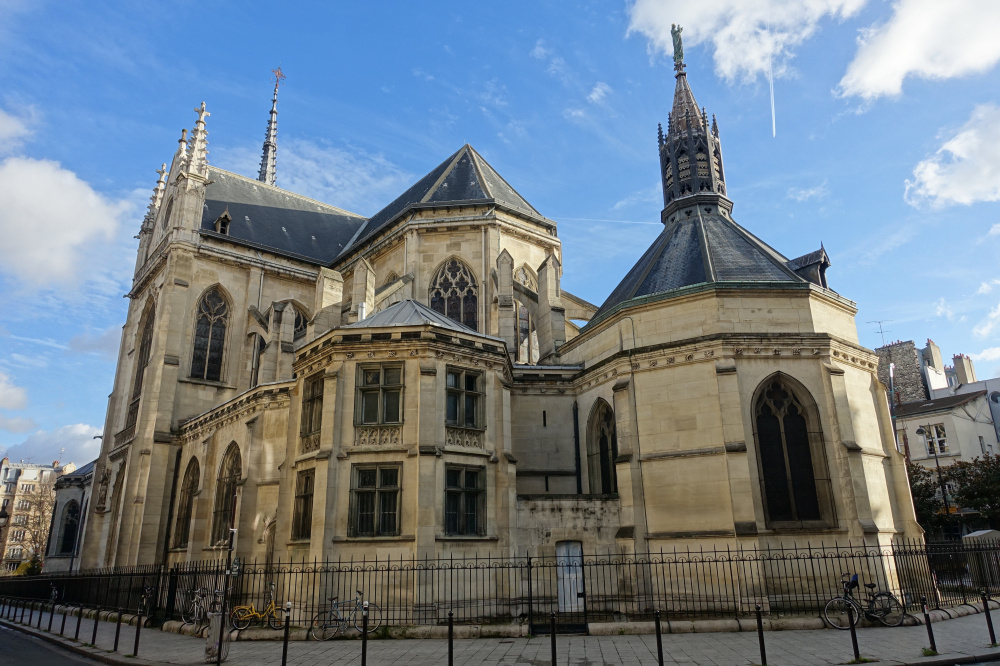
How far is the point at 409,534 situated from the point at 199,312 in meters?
20.7

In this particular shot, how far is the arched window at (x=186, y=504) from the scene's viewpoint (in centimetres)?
2586

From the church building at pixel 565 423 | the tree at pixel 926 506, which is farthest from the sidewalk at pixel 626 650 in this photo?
the tree at pixel 926 506

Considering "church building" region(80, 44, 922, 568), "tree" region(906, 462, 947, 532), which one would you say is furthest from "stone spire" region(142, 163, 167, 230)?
"tree" region(906, 462, 947, 532)

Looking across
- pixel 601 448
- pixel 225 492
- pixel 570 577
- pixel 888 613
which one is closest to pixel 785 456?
pixel 888 613

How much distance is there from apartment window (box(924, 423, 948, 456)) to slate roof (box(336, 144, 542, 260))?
27.8m

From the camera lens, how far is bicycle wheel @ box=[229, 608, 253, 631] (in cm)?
1506

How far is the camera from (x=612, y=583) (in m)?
17.0

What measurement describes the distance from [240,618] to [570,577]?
8106 mm

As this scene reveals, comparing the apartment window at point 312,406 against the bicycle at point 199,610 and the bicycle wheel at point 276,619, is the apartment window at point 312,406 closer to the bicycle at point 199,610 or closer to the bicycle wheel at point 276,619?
the bicycle wheel at point 276,619

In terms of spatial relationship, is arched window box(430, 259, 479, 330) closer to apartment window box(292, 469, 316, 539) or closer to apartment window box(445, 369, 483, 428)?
apartment window box(445, 369, 483, 428)

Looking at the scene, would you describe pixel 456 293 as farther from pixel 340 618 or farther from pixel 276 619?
pixel 276 619

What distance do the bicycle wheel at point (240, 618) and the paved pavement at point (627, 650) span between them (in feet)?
4.41

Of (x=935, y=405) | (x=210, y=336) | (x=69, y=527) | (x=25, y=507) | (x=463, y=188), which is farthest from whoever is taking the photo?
(x=25, y=507)

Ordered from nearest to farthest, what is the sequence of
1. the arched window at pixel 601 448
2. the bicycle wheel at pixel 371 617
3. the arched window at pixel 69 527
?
the bicycle wheel at pixel 371 617
the arched window at pixel 601 448
the arched window at pixel 69 527
